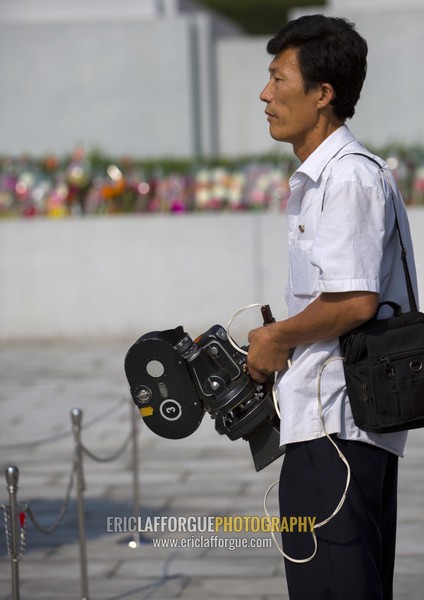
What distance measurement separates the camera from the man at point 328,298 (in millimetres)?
2521

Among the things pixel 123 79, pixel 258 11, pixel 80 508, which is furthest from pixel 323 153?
pixel 258 11

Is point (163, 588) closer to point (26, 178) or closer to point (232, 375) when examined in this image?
point (232, 375)

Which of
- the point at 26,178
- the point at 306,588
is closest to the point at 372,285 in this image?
the point at 306,588

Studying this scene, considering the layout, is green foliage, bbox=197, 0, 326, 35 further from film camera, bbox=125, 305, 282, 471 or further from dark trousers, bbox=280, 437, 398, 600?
dark trousers, bbox=280, 437, 398, 600

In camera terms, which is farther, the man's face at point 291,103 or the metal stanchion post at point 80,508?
the metal stanchion post at point 80,508

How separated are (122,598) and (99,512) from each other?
3.81ft

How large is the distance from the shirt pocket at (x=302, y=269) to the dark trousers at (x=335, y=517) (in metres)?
0.33

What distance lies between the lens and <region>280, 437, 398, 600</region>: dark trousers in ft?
8.49

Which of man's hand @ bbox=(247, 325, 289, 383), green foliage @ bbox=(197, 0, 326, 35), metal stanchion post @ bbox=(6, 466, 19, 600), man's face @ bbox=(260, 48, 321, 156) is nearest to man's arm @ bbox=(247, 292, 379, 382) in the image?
man's hand @ bbox=(247, 325, 289, 383)

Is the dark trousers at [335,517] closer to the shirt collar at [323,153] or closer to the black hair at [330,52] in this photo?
the shirt collar at [323,153]

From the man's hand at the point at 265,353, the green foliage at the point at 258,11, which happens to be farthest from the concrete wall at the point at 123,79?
the man's hand at the point at 265,353

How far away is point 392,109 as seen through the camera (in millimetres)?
13617

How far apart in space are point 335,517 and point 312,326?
16.1 inches

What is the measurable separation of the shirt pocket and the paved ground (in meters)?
1.93
